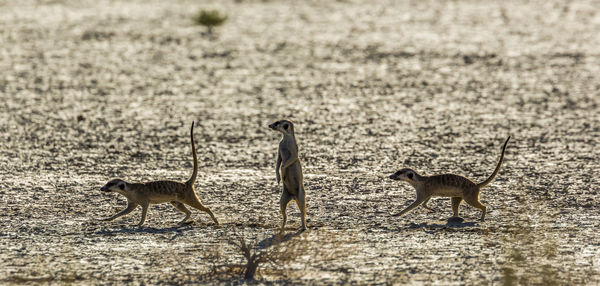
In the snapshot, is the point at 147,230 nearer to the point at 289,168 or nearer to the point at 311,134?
the point at 289,168

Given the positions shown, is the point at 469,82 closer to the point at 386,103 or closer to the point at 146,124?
the point at 386,103

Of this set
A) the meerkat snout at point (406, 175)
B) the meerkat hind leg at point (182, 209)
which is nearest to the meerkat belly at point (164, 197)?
the meerkat hind leg at point (182, 209)

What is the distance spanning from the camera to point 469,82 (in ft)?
53.1

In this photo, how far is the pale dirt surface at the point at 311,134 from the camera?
7.34 m

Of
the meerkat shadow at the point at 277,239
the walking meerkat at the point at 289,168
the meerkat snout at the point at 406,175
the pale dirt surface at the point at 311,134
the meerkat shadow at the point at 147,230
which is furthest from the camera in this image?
the meerkat snout at the point at 406,175

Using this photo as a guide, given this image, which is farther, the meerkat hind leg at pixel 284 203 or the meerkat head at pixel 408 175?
the meerkat head at pixel 408 175

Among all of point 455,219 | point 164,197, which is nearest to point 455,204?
point 455,219

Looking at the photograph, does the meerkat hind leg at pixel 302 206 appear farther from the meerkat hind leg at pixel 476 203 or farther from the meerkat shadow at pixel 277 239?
the meerkat hind leg at pixel 476 203

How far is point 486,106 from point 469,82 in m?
1.80

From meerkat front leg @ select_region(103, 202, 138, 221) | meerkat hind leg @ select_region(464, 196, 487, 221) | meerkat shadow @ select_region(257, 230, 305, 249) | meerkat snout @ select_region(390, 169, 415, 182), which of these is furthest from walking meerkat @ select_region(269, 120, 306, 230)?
meerkat hind leg @ select_region(464, 196, 487, 221)

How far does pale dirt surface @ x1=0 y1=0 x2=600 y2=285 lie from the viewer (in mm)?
7344

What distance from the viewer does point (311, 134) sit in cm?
1266

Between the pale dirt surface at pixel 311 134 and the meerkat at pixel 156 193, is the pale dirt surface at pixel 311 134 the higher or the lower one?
the lower one

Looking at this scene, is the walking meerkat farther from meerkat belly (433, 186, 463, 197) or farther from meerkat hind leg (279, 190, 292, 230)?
meerkat belly (433, 186, 463, 197)
